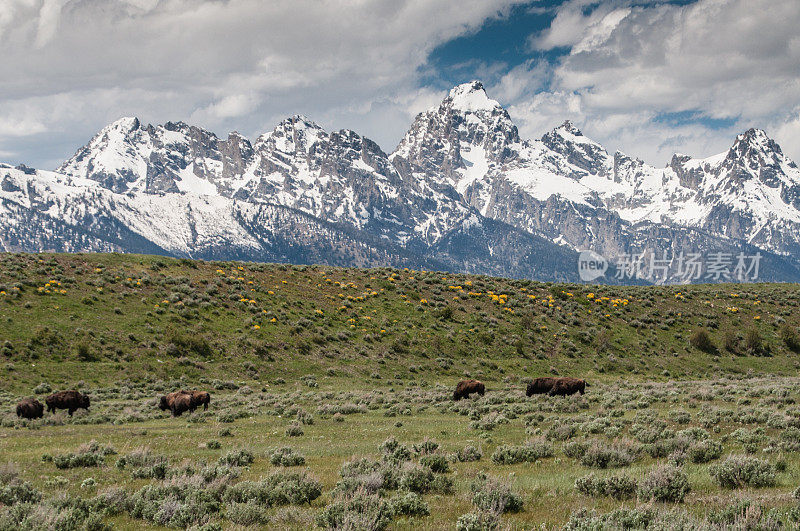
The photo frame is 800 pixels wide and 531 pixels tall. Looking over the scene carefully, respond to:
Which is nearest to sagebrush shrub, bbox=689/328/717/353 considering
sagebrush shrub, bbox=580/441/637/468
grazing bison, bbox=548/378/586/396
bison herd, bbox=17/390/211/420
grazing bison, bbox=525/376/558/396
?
grazing bison, bbox=548/378/586/396

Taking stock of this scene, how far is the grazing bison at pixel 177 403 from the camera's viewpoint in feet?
78.5

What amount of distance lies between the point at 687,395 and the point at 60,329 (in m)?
43.2

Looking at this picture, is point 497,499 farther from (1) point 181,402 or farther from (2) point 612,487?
(1) point 181,402

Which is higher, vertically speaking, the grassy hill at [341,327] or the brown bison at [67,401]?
the grassy hill at [341,327]

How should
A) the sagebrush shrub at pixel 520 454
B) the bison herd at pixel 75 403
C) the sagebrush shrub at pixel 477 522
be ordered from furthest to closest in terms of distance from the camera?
the bison herd at pixel 75 403, the sagebrush shrub at pixel 520 454, the sagebrush shrub at pixel 477 522

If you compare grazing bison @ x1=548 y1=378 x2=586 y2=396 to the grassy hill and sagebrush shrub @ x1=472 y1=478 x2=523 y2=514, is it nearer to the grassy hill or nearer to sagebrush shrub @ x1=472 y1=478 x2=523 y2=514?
the grassy hill

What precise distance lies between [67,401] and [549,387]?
27.0 metres

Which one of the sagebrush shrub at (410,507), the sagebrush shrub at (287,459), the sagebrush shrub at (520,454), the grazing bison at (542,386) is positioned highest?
the sagebrush shrub at (410,507)

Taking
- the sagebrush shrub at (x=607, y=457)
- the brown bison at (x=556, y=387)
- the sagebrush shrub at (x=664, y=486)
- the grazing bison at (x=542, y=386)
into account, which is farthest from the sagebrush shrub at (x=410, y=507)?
the grazing bison at (x=542, y=386)

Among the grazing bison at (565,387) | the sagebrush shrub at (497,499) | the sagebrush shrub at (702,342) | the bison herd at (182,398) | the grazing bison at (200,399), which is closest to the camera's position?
the sagebrush shrub at (497,499)

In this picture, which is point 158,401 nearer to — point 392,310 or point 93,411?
point 93,411

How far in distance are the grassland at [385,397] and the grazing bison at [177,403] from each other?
0.80 meters

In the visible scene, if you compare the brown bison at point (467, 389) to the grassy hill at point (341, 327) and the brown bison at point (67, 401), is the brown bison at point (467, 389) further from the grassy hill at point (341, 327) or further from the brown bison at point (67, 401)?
the brown bison at point (67, 401)

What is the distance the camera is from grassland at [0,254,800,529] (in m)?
9.09
